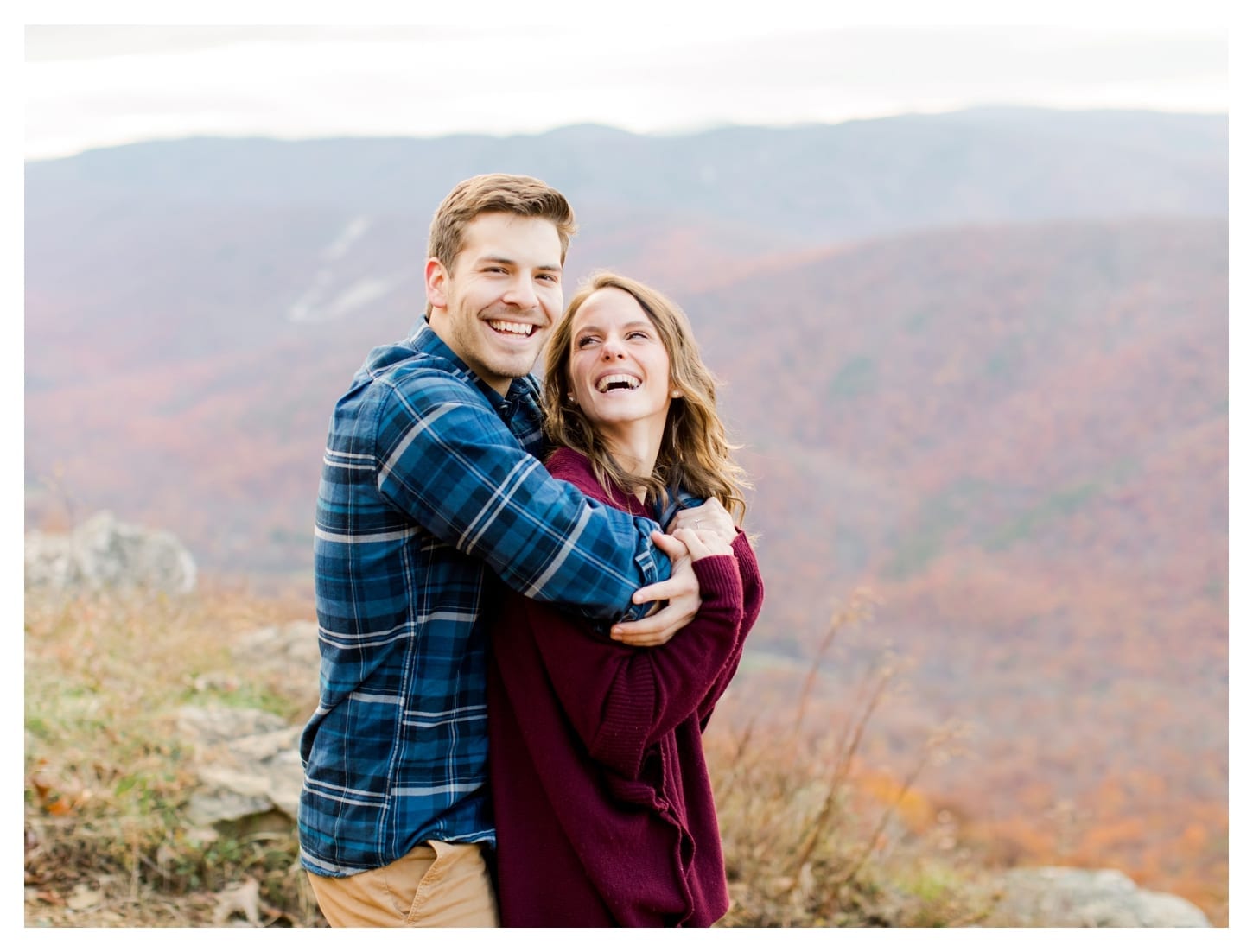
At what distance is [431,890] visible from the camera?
194 cm

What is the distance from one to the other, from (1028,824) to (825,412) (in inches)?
731

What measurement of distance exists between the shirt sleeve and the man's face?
22 centimetres

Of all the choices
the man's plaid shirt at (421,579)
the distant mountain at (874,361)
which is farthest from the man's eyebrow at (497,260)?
the distant mountain at (874,361)

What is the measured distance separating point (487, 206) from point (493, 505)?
0.63 m

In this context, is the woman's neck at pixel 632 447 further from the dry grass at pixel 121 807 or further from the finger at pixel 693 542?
the dry grass at pixel 121 807

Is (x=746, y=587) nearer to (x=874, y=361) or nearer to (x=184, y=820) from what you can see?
(x=184, y=820)

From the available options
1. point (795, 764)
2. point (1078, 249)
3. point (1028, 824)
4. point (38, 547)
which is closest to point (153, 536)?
point (38, 547)

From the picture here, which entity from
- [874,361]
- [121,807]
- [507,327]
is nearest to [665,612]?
[507,327]

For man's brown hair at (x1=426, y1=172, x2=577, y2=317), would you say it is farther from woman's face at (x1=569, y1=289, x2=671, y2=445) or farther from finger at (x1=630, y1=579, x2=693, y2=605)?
finger at (x1=630, y1=579, x2=693, y2=605)

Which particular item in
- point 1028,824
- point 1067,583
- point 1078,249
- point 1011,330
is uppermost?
point 1078,249

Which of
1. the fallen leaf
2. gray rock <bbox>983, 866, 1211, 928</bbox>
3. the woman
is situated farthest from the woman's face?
gray rock <bbox>983, 866, 1211, 928</bbox>

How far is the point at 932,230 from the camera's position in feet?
120

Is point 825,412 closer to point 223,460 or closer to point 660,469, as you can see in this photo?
point 223,460

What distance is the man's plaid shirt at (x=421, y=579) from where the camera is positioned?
6.05 feet
